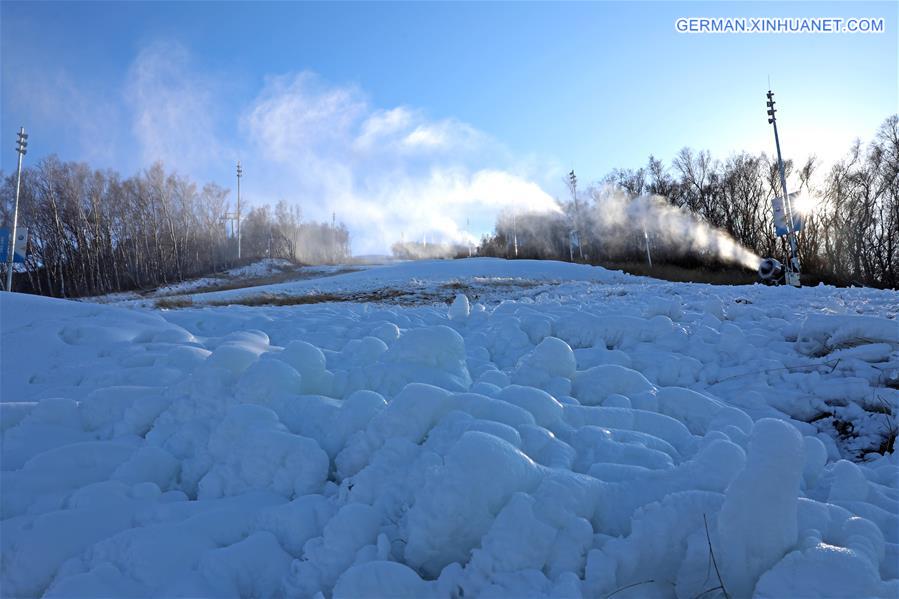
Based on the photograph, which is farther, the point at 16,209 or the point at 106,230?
the point at 106,230

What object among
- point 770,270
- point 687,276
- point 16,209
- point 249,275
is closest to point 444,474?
point 770,270

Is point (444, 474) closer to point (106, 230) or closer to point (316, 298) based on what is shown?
point (316, 298)

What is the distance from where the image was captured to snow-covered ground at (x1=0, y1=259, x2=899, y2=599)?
4.91 feet

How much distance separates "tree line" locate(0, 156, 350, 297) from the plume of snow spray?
106ft

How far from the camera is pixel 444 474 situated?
1.69 meters

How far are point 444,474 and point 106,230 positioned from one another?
125 ft

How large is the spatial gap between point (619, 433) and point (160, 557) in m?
2.02

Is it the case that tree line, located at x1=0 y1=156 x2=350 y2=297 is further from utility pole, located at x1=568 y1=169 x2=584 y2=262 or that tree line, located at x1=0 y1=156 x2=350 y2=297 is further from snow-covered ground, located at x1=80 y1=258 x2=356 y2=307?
utility pole, located at x1=568 y1=169 x2=584 y2=262

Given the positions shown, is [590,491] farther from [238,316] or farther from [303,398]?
[238,316]

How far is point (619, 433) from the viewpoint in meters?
2.29

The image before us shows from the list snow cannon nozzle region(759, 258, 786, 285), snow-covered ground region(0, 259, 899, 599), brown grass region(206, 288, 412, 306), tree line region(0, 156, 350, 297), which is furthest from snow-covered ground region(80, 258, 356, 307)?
snow-covered ground region(0, 259, 899, 599)

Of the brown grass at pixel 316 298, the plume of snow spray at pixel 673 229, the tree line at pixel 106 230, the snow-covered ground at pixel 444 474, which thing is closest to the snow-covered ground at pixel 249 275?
the tree line at pixel 106 230

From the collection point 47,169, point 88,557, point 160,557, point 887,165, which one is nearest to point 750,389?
point 160,557

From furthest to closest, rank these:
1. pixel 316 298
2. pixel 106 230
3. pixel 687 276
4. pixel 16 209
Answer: pixel 106 230 < pixel 687 276 < pixel 16 209 < pixel 316 298
